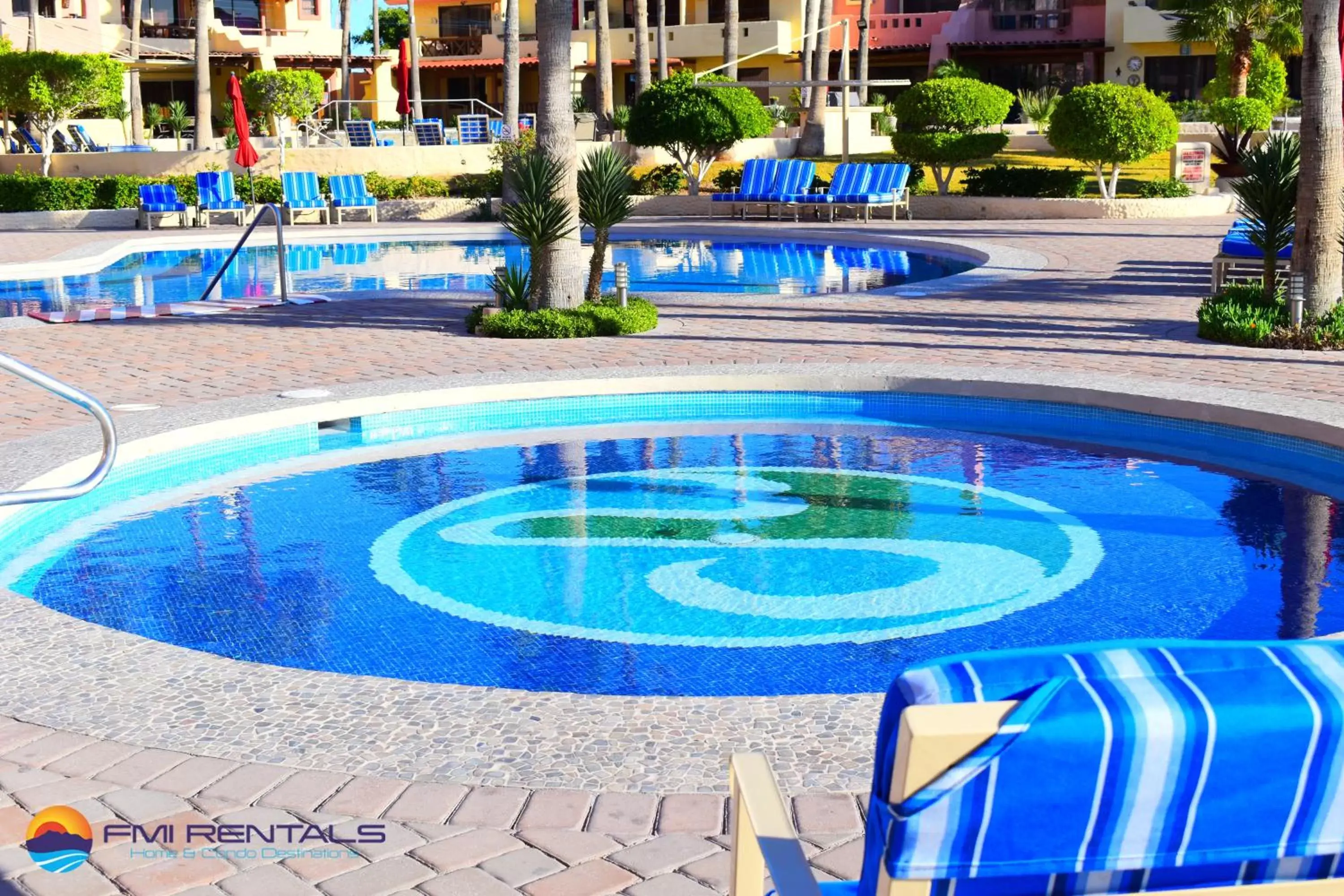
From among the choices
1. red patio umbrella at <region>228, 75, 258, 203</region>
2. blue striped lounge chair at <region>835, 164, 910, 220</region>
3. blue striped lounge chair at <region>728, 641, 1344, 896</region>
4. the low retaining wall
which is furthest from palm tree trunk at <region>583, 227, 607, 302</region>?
the low retaining wall

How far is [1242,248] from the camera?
48.5 ft

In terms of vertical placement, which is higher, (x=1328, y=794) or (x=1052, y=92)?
(x=1052, y=92)

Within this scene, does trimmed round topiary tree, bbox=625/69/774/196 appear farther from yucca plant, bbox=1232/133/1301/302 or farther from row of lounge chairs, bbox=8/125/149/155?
yucca plant, bbox=1232/133/1301/302

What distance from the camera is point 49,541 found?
814cm

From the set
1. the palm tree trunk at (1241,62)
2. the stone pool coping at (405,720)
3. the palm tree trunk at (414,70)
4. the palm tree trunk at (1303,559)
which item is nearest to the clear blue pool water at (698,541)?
the palm tree trunk at (1303,559)

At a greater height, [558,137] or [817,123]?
[817,123]

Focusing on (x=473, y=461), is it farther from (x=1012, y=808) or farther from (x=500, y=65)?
(x=500, y=65)

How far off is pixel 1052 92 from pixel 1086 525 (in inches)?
1638

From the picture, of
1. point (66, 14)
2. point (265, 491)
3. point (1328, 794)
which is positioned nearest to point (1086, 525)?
point (265, 491)

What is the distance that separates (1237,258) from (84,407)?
12.2 metres

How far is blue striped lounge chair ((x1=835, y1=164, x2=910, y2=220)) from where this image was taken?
1038 inches

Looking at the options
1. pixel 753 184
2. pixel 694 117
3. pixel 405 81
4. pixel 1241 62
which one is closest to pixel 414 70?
pixel 405 81

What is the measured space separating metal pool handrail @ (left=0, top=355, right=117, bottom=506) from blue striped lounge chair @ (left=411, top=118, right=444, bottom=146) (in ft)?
111

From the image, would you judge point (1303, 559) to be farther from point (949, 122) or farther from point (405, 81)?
point (405, 81)
